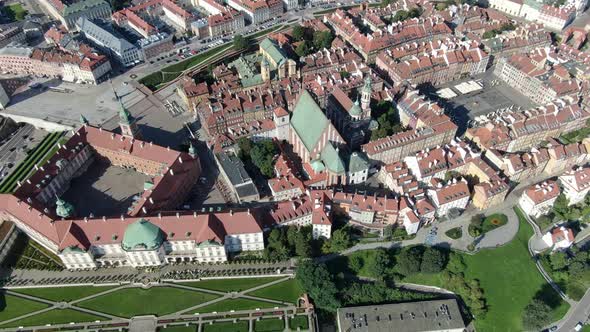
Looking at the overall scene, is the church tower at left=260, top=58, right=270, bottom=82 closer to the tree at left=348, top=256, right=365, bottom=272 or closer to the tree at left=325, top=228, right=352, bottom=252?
the tree at left=325, top=228, right=352, bottom=252

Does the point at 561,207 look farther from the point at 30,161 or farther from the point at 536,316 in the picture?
the point at 30,161

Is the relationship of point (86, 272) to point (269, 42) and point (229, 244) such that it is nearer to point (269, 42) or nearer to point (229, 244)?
point (229, 244)

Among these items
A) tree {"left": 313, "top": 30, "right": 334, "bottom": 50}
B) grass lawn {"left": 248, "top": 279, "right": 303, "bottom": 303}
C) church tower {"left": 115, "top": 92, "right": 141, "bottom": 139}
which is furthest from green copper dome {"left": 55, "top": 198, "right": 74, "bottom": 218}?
tree {"left": 313, "top": 30, "right": 334, "bottom": 50}

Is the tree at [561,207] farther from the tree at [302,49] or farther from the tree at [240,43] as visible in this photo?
the tree at [240,43]

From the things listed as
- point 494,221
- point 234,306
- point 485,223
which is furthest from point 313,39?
point 234,306

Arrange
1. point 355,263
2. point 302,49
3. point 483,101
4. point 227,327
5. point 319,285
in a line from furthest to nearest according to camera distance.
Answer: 1. point 302,49
2. point 483,101
3. point 355,263
4. point 319,285
5. point 227,327
